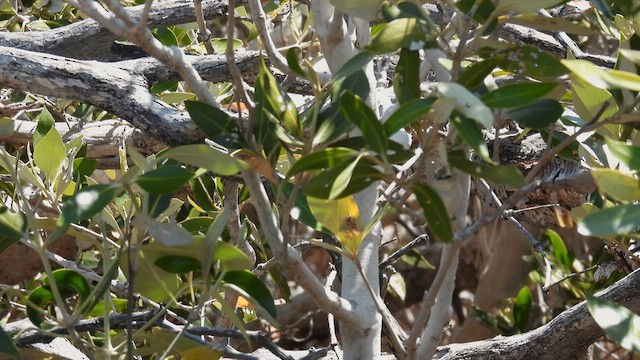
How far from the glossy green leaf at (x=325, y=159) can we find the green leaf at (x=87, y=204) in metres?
0.16

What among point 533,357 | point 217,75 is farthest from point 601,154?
point 217,75

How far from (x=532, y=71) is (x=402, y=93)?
0.39 ft

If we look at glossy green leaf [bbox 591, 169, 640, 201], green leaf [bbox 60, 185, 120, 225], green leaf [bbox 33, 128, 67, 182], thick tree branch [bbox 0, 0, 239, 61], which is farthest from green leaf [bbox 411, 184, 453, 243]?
thick tree branch [bbox 0, 0, 239, 61]

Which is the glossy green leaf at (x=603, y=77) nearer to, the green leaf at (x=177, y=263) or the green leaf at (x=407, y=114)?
the green leaf at (x=407, y=114)

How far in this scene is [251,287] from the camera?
2.71 ft

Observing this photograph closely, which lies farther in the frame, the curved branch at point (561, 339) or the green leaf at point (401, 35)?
the curved branch at point (561, 339)

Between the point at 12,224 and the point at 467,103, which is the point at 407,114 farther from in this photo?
the point at 12,224

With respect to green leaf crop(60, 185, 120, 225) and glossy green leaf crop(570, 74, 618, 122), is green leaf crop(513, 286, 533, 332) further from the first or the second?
green leaf crop(60, 185, 120, 225)

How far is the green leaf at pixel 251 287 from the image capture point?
0.82 metres

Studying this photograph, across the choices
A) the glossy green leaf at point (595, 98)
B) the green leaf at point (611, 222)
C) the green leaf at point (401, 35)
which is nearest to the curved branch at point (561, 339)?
the glossy green leaf at point (595, 98)

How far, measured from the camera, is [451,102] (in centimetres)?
67

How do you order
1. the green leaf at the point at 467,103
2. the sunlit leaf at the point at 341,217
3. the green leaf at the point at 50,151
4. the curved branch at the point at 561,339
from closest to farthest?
the green leaf at the point at 467,103 < the sunlit leaf at the point at 341,217 < the green leaf at the point at 50,151 < the curved branch at the point at 561,339

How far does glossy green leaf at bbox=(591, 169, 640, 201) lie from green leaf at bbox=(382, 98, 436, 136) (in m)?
0.17

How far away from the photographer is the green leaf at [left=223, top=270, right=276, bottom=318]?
82cm
